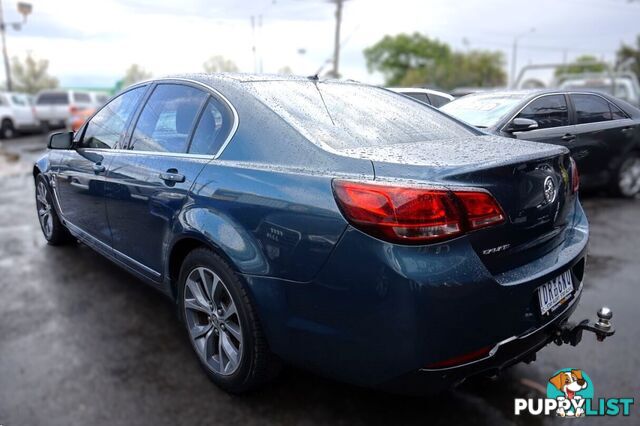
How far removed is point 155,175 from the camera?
2703 millimetres

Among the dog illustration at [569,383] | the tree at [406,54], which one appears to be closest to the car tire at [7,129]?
the dog illustration at [569,383]

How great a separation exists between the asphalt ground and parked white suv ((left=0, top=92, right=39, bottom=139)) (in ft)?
55.8

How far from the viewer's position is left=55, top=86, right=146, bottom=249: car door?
10.8 feet

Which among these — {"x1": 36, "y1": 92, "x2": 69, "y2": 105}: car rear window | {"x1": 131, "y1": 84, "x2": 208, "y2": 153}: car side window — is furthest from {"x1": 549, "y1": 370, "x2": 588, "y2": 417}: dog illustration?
{"x1": 36, "y1": 92, "x2": 69, "y2": 105}: car rear window

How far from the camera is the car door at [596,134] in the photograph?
18.8ft

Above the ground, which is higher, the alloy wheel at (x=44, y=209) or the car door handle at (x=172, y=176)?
the car door handle at (x=172, y=176)

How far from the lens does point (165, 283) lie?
9.18ft

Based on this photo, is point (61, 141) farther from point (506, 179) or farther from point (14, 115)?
point (14, 115)

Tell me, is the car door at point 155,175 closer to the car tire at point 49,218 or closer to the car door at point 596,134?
the car tire at point 49,218

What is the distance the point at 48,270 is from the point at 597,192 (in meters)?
7.11

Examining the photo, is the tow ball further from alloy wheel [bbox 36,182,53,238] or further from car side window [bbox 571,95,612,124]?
alloy wheel [bbox 36,182,53,238]

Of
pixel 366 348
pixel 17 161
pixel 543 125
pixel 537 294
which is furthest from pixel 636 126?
pixel 17 161

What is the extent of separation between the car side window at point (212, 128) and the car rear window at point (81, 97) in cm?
2028

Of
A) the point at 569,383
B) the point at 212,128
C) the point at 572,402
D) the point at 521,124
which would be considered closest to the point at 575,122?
the point at 521,124
